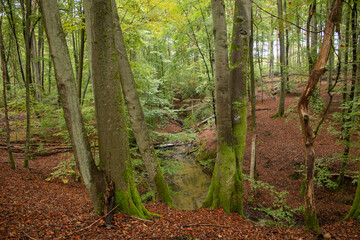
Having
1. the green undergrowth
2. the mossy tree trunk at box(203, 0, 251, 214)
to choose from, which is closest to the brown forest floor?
the green undergrowth

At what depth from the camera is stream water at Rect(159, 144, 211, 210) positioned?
788cm

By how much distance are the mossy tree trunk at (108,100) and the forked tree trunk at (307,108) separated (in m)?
3.38

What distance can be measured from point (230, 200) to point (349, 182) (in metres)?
5.06

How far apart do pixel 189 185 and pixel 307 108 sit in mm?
7116

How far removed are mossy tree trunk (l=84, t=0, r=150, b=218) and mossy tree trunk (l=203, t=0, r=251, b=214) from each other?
2.45 meters

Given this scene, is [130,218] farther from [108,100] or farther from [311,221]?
[311,221]

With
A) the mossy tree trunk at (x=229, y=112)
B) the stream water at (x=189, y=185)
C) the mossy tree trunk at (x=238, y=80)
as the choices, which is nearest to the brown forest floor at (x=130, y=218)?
the mossy tree trunk at (x=229, y=112)

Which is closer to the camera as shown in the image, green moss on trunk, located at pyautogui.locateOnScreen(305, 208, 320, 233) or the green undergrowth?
green moss on trunk, located at pyautogui.locateOnScreen(305, 208, 320, 233)

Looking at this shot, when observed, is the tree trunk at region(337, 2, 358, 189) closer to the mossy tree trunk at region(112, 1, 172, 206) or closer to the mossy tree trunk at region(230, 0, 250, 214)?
the mossy tree trunk at region(230, 0, 250, 214)

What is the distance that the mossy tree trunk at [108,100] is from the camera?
2988 mm

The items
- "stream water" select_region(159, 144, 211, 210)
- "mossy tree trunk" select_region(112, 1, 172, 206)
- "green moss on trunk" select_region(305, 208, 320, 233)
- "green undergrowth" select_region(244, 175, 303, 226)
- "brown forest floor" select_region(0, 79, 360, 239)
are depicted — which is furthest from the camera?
"stream water" select_region(159, 144, 211, 210)

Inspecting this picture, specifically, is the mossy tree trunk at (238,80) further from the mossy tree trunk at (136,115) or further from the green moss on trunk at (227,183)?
the mossy tree trunk at (136,115)

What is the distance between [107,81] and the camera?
3.06 m

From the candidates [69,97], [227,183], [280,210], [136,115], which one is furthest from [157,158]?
[280,210]
